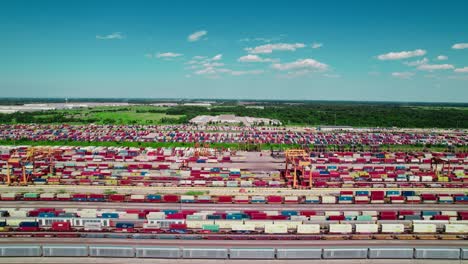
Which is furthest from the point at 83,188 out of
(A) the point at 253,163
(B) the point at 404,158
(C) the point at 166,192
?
(B) the point at 404,158

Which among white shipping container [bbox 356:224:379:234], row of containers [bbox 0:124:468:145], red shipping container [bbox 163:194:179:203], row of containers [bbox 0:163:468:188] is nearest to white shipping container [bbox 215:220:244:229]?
red shipping container [bbox 163:194:179:203]

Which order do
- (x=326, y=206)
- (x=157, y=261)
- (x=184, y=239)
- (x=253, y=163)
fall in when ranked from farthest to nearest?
(x=253, y=163)
(x=326, y=206)
(x=184, y=239)
(x=157, y=261)

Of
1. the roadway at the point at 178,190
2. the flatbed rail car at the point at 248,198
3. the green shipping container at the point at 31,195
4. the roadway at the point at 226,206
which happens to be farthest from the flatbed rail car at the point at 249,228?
the roadway at the point at 178,190

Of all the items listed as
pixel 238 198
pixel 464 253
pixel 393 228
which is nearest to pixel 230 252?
pixel 238 198

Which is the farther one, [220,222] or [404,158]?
[404,158]

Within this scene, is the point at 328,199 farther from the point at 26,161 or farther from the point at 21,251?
the point at 26,161

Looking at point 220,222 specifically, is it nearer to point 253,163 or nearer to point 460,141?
point 253,163
